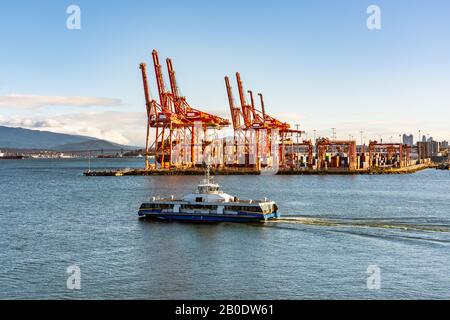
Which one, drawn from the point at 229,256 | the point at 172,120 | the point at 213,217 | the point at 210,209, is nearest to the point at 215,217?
the point at 213,217

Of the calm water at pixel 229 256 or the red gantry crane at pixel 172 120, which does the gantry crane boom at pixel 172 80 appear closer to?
the red gantry crane at pixel 172 120

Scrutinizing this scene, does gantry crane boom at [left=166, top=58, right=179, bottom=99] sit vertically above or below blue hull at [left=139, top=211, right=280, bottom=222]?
above

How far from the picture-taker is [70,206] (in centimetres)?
4659

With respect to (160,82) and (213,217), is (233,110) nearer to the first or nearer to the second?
(160,82)

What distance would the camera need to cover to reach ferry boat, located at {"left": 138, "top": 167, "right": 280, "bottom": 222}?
34.6 m

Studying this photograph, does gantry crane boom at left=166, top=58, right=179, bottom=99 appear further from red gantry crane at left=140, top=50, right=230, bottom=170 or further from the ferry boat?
the ferry boat

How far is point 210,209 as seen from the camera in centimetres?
3547

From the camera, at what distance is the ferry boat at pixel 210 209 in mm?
34625

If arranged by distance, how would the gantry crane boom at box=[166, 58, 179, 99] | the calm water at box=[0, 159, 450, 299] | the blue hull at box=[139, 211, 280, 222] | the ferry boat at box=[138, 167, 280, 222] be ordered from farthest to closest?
the gantry crane boom at box=[166, 58, 179, 99], the ferry boat at box=[138, 167, 280, 222], the blue hull at box=[139, 211, 280, 222], the calm water at box=[0, 159, 450, 299]

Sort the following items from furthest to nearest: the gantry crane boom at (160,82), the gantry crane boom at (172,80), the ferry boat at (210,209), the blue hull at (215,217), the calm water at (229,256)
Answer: the gantry crane boom at (172,80) → the gantry crane boom at (160,82) → the ferry boat at (210,209) → the blue hull at (215,217) → the calm water at (229,256)

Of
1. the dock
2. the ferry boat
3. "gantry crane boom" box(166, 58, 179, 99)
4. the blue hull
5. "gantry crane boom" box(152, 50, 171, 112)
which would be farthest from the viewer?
the dock

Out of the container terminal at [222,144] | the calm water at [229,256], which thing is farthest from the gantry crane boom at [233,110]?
the calm water at [229,256]

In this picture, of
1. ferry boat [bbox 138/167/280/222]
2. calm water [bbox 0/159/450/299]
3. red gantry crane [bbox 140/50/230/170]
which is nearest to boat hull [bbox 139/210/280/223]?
ferry boat [bbox 138/167/280/222]
